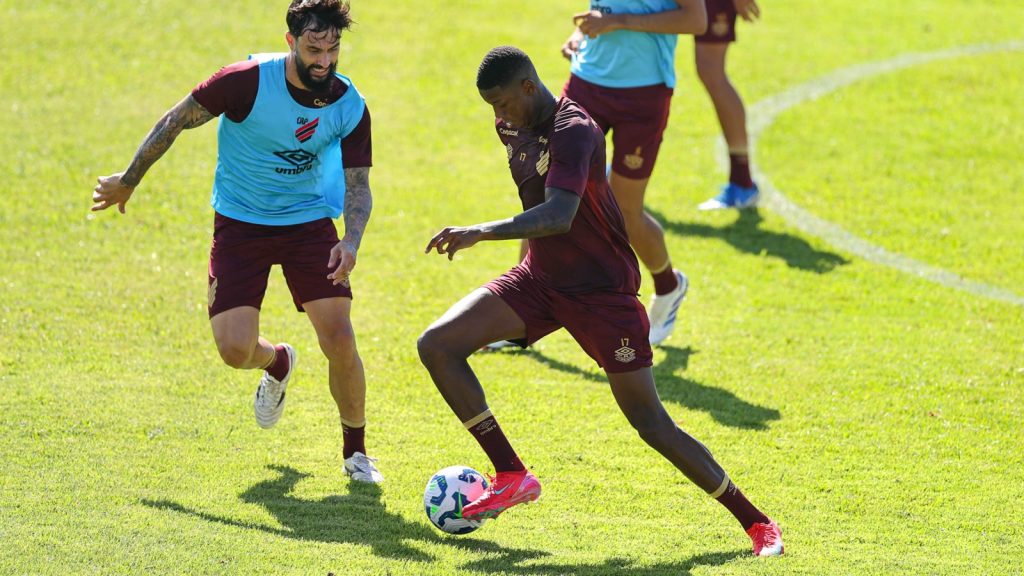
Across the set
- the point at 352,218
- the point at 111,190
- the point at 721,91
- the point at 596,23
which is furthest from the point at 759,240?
the point at 111,190

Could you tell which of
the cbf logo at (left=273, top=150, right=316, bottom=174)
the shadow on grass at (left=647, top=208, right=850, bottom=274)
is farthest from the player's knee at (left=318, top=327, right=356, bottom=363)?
the shadow on grass at (left=647, top=208, right=850, bottom=274)

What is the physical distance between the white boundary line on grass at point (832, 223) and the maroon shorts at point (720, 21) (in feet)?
5.17

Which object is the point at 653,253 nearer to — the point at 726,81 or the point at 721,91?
the point at 721,91

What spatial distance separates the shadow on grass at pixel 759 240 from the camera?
10.6 meters

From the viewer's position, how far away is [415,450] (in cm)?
730

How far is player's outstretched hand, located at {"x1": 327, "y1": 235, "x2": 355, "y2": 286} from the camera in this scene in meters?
6.15

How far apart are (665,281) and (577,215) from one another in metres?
3.13

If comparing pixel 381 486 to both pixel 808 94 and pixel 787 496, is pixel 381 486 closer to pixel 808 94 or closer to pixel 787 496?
pixel 787 496

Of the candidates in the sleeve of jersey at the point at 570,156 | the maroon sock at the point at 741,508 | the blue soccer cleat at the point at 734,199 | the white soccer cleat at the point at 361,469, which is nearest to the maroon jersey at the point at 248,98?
the sleeve of jersey at the point at 570,156

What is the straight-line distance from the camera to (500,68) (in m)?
5.69

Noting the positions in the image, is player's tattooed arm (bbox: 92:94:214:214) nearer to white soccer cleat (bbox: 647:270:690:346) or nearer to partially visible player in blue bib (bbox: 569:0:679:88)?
partially visible player in blue bib (bbox: 569:0:679:88)

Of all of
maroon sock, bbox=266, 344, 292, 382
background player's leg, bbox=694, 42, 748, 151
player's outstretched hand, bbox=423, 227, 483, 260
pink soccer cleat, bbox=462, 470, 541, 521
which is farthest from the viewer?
background player's leg, bbox=694, 42, 748, 151

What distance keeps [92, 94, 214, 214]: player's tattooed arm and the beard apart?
19.8 inches

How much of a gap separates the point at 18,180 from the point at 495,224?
7.28 meters
